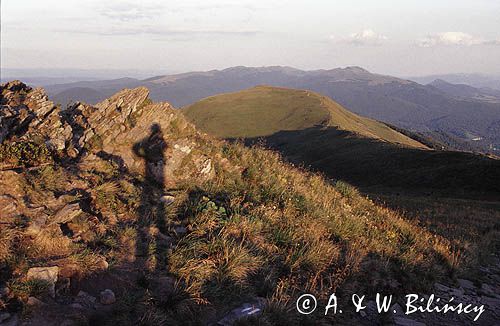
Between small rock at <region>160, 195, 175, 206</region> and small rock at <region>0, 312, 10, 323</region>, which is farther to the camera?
small rock at <region>160, 195, 175, 206</region>

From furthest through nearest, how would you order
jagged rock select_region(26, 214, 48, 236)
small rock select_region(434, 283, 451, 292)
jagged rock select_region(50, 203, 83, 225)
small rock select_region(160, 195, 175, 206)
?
small rock select_region(160, 195, 175, 206) < small rock select_region(434, 283, 451, 292) < jagged rock select_region(50, 203, 83, 225) < jagged rock select_region(26, 214, 48, 236)

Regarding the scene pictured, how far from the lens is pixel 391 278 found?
7680mm

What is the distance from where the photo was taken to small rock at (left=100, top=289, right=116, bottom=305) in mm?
5239

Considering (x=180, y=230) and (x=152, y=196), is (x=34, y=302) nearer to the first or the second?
(x=180, y=230)

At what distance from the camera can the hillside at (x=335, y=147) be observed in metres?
43.9

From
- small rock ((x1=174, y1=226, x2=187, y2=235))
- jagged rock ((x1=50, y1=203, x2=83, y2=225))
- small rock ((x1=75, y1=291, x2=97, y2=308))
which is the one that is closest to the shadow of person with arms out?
small rock ((x1=174, y1=226, x2=187, y2=235))

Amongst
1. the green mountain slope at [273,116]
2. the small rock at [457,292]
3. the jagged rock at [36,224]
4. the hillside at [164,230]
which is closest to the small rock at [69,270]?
the hillside at [164,230]

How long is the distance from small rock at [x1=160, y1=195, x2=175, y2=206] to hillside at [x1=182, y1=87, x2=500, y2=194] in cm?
816

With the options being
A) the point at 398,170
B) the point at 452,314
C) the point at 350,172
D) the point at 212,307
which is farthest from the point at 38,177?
the point at 350,172

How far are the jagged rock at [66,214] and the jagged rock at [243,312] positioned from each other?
11.3 ft

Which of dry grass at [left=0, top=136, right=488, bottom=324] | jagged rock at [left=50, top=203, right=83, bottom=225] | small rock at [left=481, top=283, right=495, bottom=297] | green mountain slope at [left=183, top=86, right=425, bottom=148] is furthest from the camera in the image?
green mountain slope at [left=183, top=86, right=425, bottom=148]

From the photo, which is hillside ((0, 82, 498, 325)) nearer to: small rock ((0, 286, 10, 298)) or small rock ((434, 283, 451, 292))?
small rock ((0, 286, 10, 298))

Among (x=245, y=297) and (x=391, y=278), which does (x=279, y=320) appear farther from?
(x=391, y=278)

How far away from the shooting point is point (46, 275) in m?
5.21
